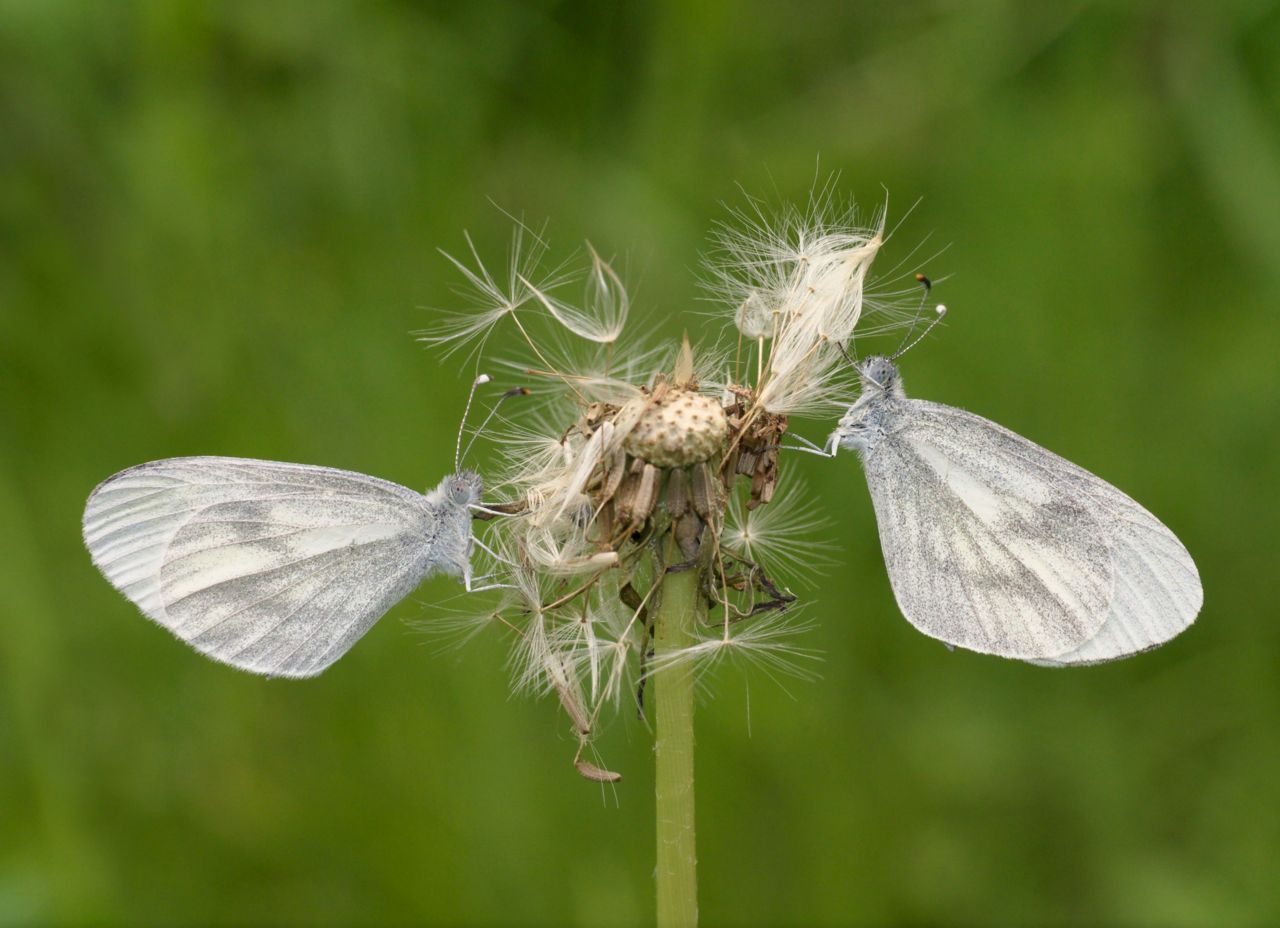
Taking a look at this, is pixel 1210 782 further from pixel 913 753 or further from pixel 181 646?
pixel 181 646

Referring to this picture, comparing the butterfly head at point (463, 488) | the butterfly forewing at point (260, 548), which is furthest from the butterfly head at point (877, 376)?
the butterfly forewing at point (260, 548)

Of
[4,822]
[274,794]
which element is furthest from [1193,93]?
[4,822]

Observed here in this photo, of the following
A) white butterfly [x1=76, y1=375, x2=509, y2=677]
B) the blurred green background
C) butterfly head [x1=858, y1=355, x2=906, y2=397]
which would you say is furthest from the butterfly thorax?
the blurred green background

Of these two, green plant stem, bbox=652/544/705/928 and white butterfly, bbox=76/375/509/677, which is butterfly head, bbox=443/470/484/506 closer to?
white butterfly, bbox=76/375/509/677

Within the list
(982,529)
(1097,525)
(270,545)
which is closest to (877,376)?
(982,529)

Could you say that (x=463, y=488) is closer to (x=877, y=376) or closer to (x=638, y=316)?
(x=877, y=376)
